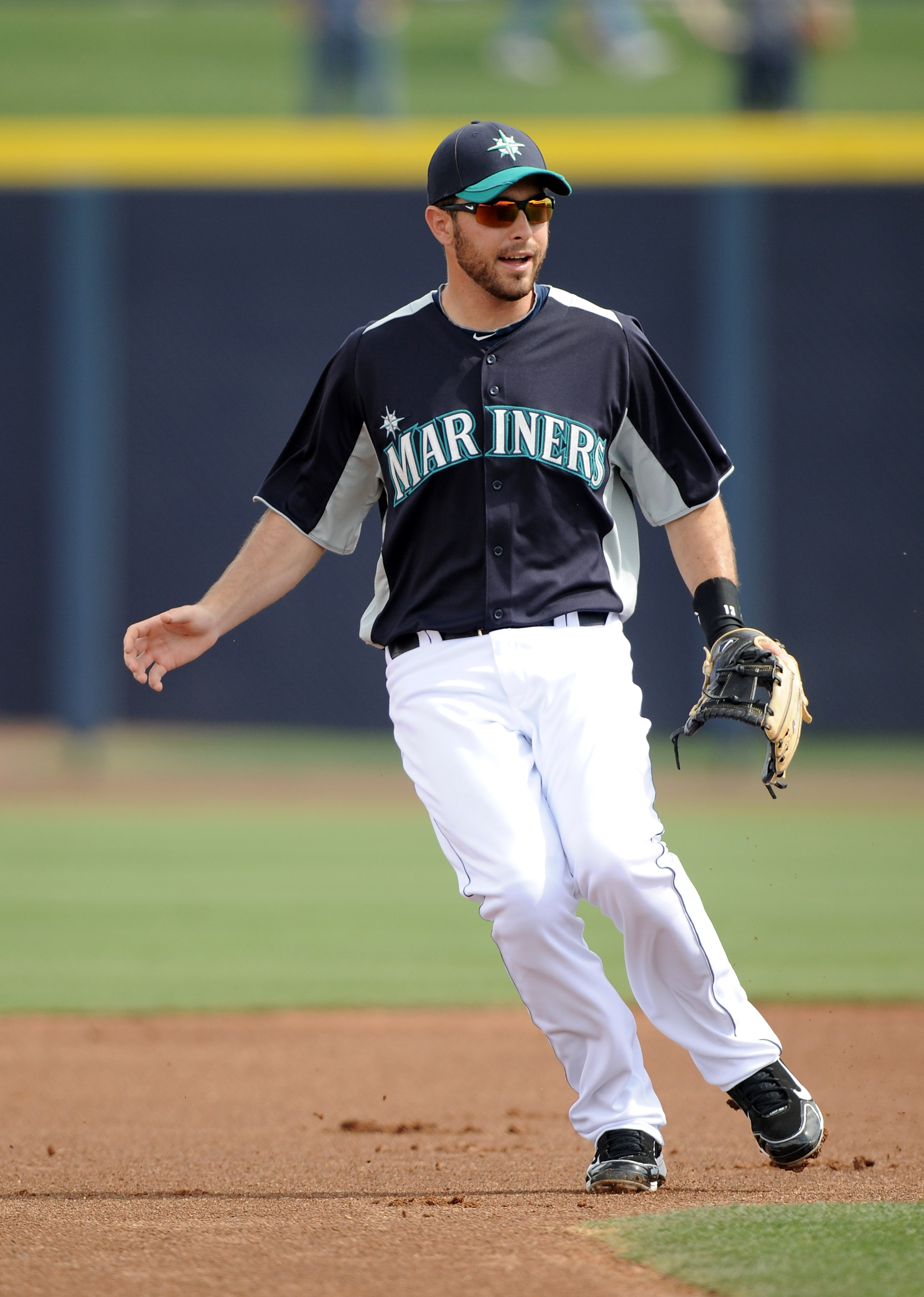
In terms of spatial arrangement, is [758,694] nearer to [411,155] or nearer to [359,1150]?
[359,1150]

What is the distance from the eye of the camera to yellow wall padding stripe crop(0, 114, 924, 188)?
1023cm

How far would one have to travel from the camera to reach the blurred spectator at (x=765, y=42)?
34.7 feet

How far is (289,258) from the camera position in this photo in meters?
10.7

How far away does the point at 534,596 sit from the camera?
2.84 metres

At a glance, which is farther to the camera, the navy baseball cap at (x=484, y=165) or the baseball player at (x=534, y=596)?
the navy baseball cap at (x=484, y=165)

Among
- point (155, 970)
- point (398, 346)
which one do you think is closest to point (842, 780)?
point (155, 970)

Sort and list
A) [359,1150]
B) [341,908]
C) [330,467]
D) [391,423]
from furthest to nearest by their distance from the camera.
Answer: [341,908] < [359,1150] < [330,467] < [391,423]

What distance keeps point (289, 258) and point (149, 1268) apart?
29.8 ft

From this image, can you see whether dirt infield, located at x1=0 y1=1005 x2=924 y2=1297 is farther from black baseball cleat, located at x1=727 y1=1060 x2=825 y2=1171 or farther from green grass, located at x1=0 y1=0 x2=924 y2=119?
green grass, located at x1=0 y1=0 x2=924 y2=119

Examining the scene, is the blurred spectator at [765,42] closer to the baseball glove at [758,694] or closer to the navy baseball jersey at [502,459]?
the navy baseball jersey at [502,459]

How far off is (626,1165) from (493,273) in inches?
61.0

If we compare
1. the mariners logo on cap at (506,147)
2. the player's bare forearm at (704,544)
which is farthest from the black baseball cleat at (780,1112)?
the mariners logo on cap at (506,147)

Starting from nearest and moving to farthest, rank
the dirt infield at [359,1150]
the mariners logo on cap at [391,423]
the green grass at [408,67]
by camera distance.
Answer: the dirt infield at [359,1150] < the mariners logo on cap at [391,423] < the green grass at [408,67]

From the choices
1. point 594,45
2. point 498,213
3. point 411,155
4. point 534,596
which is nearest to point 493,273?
point 498,213
